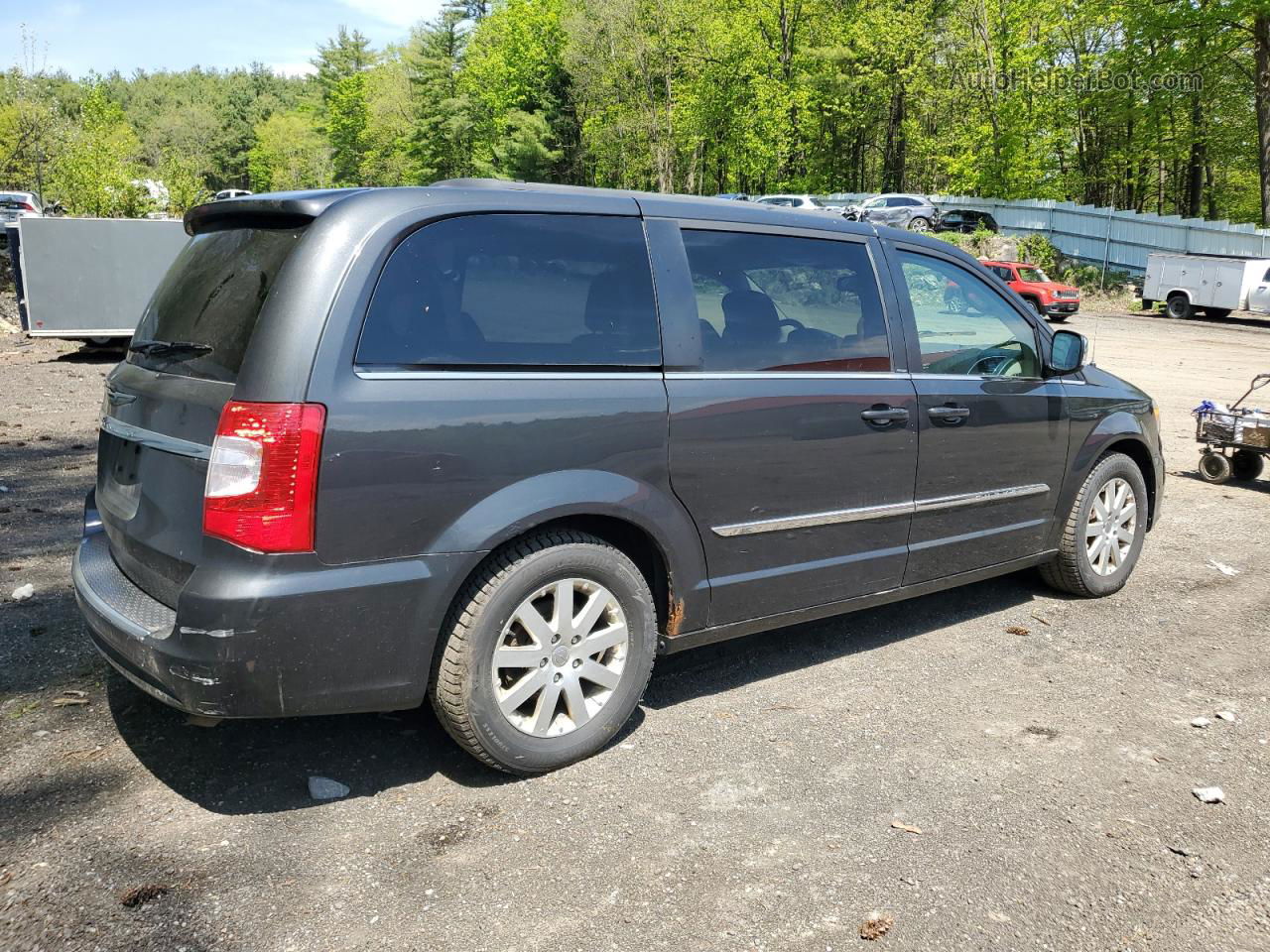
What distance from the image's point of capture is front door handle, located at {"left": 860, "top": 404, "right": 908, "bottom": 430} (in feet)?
13.8

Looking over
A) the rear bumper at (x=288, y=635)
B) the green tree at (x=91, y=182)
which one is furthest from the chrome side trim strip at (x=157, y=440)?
the green tree at (x=91, y=182)

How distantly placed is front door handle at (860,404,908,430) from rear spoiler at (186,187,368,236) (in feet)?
6.98

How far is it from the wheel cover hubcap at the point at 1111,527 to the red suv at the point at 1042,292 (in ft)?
79.3

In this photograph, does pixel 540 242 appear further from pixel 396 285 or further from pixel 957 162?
pixel 957 162

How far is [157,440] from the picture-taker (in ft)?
10.7

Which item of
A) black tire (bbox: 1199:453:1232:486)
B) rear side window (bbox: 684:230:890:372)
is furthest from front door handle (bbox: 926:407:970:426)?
black tire (bbox: 1199:453:1232:486)

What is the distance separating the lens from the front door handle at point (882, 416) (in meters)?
4.21

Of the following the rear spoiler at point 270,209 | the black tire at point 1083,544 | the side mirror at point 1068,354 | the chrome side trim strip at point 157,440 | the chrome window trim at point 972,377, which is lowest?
the black tire at point 1083,544

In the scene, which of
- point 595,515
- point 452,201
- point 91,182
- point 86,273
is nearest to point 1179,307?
point 86,273

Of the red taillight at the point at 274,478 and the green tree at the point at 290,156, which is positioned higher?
the green tree at the point at 290,156

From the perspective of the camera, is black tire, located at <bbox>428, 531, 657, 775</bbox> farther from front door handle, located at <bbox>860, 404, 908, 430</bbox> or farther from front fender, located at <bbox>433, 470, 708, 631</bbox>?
front door handle, located at <bbox>860, 404, 908, 430</bbox>

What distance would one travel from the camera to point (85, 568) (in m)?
3.64

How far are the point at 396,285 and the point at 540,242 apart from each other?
0.55 m

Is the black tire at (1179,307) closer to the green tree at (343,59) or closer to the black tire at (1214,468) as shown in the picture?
the black tire at (1214,468)
